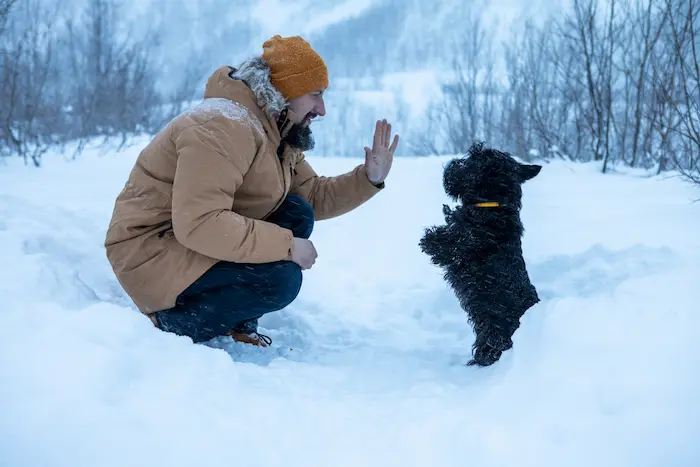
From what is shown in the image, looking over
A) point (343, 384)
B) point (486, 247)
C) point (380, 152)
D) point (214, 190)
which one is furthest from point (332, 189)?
point (343, 384)

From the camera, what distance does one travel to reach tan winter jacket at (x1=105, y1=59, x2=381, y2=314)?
193 cm

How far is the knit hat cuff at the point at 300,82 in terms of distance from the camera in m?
2.16

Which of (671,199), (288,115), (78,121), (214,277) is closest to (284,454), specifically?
(214,277)

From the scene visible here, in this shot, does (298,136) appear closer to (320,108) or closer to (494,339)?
(320,108)

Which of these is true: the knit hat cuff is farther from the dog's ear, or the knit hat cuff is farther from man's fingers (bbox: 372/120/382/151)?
the dog's ear

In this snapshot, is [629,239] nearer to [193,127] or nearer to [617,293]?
[617,293]

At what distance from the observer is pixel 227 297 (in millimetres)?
2270

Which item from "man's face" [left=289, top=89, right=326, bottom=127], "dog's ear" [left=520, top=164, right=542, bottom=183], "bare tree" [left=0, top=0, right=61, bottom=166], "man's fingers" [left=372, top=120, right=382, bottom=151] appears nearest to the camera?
"man's face" [left=289, top=89, right=326, bottom=127]

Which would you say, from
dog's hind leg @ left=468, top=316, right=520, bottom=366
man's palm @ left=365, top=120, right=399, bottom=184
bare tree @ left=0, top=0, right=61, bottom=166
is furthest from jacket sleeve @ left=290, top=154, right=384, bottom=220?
bare tree @ left=0, top=0, right=61, bottom=166

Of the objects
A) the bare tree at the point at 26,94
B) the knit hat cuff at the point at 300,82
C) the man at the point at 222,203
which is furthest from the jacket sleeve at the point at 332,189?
the bare tree at the point at 26,94

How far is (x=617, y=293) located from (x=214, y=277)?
1689 mm

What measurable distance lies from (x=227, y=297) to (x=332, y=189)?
877mm

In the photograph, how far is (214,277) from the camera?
2229 millimetres

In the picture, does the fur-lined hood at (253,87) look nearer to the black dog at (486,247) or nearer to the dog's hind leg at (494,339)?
the black dog at (486,247)
